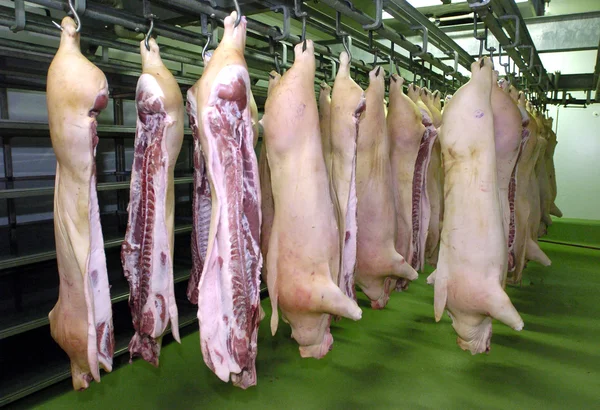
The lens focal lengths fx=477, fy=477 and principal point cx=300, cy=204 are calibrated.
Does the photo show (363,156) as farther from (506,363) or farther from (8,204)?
(8,204)

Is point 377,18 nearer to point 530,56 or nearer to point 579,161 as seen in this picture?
point 530,56

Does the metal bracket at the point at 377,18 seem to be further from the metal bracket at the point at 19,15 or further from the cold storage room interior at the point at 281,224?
the metal bracket at the point at 19,15

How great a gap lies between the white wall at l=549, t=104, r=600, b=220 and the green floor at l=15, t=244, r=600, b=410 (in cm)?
483

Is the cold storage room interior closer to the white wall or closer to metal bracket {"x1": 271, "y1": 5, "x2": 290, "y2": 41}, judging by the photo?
metal bracket {"x1": 271, "y1": 5, "x2": 290, "y2": 41}

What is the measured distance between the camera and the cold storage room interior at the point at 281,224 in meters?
1.34

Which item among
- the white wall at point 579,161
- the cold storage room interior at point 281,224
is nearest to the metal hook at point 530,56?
the cold storage room interior at point 281,224

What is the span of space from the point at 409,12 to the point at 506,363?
1838 mm

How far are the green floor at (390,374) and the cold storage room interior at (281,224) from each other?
13 mm

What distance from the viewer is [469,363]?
8.23ft

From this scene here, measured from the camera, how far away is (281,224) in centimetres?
161

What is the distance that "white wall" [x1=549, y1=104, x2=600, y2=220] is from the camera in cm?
721

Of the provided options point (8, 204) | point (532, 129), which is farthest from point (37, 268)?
point (532, 129)

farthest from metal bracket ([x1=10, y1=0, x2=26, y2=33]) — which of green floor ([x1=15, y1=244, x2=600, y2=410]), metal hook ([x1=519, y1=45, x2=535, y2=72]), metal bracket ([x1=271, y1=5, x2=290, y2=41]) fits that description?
metal hook ([x1=519, y1=45, x2=535, y2=72])

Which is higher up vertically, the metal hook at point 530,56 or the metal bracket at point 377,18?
the metal hook at point 530,56
